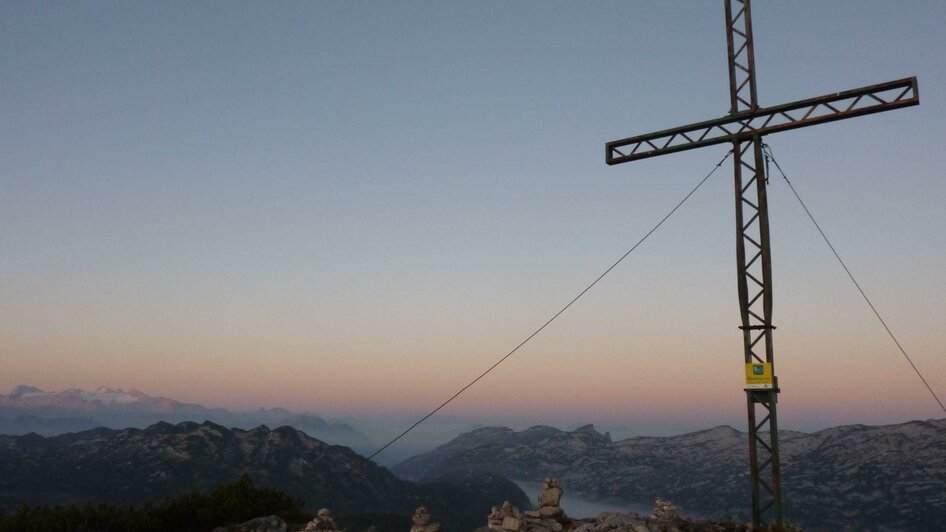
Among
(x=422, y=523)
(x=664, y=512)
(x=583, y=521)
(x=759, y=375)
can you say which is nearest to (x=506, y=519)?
(x=422, y=523)

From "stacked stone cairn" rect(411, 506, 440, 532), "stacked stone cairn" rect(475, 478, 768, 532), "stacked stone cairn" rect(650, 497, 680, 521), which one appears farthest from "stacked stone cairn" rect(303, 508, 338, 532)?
"stacked stone cairn" rect(650, 497, 680, 521)

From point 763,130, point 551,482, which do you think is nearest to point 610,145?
point 763,130

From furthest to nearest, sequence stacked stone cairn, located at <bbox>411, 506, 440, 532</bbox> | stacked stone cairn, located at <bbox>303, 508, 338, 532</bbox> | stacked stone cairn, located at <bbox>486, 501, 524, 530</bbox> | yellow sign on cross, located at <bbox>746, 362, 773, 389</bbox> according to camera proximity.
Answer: stacked stone cairn, located at <bbox>303, 508, 338, 532</bbox>
stacked stone cairn, located at <bbox>411, 506, 440, 532</bbox>
stacked stone cairn, located at <bbox>486, 501, 524, 530</bbox>
yellow sign on cross, located at <bbox>746, 362, 773, 389</bbox>

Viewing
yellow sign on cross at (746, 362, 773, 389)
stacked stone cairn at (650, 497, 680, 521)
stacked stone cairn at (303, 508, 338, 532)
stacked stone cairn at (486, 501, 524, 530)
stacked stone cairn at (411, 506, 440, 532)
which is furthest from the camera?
stacked stone cairn at (303, 508, 338, 532)

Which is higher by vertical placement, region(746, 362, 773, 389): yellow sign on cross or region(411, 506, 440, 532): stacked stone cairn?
region(746, 362, 773, 389): yellow sign on cross

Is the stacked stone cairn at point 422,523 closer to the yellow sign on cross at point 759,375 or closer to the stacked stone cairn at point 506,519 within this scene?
the stacked stone cairn at point 506,519

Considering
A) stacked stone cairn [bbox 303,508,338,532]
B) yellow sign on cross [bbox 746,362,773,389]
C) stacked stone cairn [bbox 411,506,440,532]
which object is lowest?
stacked stone cairn [bbox 303,508,338,532]

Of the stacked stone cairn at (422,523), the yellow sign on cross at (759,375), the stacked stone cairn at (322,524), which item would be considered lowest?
Answer: the stacked stone cairn at (322,524)

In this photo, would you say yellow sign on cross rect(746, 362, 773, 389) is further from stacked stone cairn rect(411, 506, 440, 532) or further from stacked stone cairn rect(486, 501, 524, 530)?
stacked stone cairn rect(411, 506, 440, 532)

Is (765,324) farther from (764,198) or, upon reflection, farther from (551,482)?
(551,482)

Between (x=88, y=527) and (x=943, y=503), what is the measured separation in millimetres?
247559

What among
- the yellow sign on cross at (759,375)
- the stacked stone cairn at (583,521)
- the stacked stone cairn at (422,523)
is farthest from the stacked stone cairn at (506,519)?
the yellow sign on cross at (759,375)

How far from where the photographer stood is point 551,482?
75.4 feet

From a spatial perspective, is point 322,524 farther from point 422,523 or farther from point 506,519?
point 506,519
